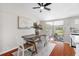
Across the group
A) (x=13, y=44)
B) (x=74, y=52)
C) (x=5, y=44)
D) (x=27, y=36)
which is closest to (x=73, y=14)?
(x=74, y=52)

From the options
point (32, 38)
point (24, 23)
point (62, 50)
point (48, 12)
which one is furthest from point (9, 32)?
point (62, 50)

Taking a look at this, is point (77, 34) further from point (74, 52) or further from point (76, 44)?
point (74, 52)

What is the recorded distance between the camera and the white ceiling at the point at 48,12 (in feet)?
4.40

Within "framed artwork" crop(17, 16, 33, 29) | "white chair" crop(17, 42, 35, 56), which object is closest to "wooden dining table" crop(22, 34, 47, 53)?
"white chair" crop(17, 42, 35, 56)

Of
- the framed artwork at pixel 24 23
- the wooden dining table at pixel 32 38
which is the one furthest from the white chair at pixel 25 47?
the framed artwork at pixel 24 23

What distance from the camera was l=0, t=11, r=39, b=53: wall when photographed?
4.55ft

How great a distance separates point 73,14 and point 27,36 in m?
0.82

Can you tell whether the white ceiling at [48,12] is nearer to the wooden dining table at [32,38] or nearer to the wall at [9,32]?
the wall at [9,32]

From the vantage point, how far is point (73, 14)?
4.42ft

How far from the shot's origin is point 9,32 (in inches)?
55.8

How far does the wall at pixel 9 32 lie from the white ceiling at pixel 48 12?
0.11 metres

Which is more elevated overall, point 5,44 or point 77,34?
point 77,34

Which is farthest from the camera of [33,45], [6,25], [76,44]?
[33,45]

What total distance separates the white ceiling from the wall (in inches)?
4.5
